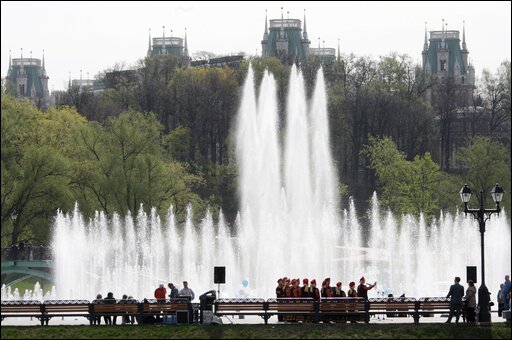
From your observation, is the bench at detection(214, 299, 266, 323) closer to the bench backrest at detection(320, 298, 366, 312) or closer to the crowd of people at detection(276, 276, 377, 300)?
the crowd of people at detection(276, 276, 377, 300)

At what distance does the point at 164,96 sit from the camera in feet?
341

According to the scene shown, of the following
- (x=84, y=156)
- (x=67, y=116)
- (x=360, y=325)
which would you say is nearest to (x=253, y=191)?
(x=84, y=156)

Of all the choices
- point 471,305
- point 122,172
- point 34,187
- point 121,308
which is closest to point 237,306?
point 121,308

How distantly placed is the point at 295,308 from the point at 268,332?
2873 millimetres

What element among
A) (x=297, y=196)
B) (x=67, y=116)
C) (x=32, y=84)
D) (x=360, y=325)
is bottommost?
(x=360, y=325)

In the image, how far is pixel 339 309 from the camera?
120 feet

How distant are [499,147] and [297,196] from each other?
67.8 feet

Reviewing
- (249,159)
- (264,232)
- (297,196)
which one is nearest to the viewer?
(264,232)

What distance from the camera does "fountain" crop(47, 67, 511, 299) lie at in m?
59.0

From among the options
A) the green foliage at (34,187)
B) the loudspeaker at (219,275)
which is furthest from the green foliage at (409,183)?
the loudspeaker at (219,275)

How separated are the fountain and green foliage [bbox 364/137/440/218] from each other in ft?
17.6

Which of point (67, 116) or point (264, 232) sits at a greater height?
point (67, 116)

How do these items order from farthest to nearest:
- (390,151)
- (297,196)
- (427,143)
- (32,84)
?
1. (32,84)
2. (427,143)
3. (390,151)
4. (297,196)

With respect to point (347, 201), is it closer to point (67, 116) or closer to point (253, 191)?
point (67, 116)
